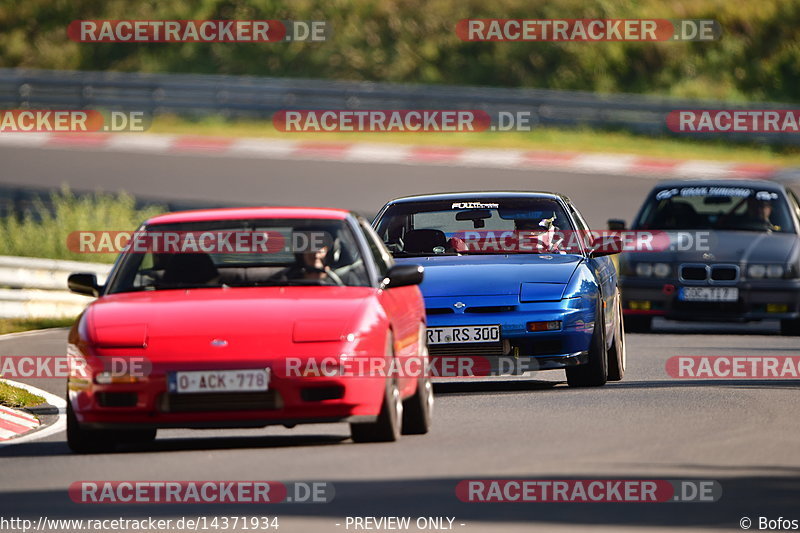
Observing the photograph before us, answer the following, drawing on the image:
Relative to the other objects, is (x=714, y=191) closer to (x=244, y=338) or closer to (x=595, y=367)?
(x=595, y=367)

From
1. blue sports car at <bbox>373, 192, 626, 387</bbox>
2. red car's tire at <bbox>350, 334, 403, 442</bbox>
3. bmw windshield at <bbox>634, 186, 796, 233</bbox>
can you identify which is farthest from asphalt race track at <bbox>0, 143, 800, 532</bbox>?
bmw windshield at <bbox>634, 186, 796, 233</bbox>

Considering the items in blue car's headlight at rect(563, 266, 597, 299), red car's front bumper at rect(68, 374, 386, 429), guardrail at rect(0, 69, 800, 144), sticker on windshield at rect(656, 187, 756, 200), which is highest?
guardrail at rect(0, 69, 800, 144)

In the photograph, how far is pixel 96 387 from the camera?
961cm

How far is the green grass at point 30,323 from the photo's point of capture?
20.6 metres

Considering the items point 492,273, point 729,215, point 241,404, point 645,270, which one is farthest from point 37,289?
point 241,404

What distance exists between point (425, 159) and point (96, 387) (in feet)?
81.4

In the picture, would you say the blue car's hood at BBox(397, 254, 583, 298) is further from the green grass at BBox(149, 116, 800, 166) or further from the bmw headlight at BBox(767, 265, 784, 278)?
the green grass at BBox(149, 116, 800, 166)

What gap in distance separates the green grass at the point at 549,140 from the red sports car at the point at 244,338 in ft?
83.7

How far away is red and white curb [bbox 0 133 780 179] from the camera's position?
3325 centimetres

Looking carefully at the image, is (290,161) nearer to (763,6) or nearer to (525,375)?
(763,6)

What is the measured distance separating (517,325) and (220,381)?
3.77 m

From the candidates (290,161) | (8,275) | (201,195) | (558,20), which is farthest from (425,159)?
(8,275)

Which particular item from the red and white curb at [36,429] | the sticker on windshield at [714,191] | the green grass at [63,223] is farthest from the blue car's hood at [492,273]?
the green grass at [63,223]

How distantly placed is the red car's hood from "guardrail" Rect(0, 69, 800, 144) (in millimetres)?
27104
